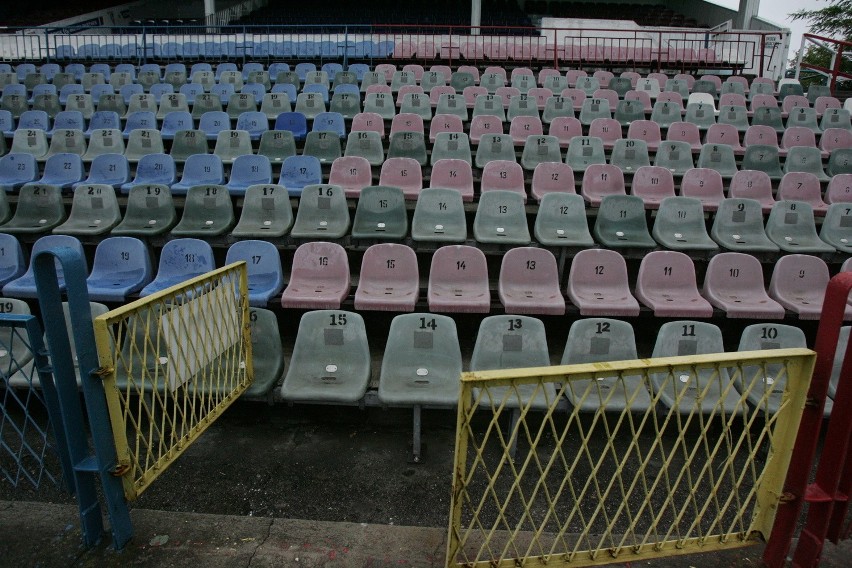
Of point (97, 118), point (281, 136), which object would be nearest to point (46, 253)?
point (281, 136)

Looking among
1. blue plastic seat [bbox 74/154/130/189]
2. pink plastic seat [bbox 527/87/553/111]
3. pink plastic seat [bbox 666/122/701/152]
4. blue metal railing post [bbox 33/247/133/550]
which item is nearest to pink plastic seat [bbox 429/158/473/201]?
pink plastic seat [bbox 666/122/701/152]

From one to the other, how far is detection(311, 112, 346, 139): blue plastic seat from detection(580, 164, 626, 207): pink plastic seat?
3558mm

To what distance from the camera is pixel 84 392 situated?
258 centimetres

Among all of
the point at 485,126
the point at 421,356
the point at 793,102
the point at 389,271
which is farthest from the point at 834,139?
the point at 421,356

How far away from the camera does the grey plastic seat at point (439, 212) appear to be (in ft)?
20.5

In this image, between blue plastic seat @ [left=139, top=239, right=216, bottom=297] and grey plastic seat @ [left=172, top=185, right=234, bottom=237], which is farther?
grey plastic seat @ [left=172, top=185, right=234, bottom=237]

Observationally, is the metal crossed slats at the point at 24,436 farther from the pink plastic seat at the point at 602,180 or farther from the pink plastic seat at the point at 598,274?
the pink plastic seat at the point at 602,180

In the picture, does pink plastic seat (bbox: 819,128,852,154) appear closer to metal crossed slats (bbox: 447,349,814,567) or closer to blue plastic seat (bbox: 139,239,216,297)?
metal crossed slats (bbox: 447,349,814,567)

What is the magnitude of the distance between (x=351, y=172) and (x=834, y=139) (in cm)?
698

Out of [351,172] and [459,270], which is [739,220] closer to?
[459,270]

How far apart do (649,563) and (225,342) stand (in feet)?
8.88

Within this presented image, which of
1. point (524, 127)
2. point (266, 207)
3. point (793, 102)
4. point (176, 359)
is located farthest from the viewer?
point (793, 102)

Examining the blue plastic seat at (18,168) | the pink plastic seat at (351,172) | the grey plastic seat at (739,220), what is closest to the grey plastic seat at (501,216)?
the pink plastic seat at (351,172)

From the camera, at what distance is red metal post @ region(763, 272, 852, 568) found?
2.39 meters
